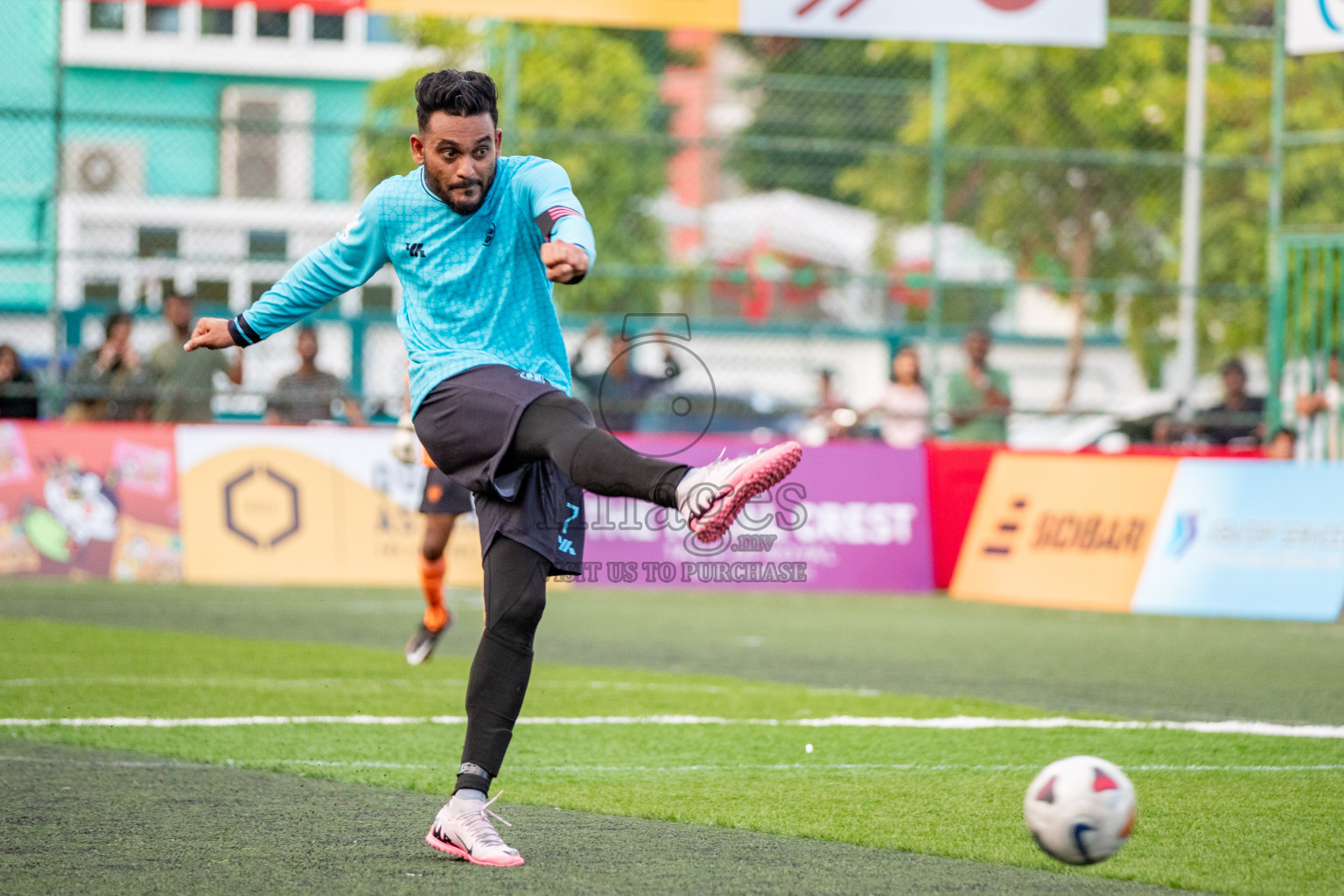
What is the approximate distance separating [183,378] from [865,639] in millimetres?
6621

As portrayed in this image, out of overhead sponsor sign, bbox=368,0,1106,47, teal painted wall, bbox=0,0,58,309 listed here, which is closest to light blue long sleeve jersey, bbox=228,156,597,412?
overhead sponsor sign, bbox=368,0,1106,47

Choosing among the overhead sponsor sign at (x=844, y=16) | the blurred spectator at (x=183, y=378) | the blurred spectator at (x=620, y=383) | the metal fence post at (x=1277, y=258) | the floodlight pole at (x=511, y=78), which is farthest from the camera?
the metal fence post at (x=1277, y=258)

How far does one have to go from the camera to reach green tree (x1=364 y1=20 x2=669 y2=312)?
18719mm

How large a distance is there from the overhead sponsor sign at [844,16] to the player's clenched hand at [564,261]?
32.3ft

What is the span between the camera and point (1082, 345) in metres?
19.3

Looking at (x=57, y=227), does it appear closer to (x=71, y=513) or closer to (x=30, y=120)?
(x=30, y=120)

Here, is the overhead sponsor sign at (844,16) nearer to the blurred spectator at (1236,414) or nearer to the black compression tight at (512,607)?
the blurred spectator at (1236,414)

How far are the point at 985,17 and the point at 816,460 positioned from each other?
3885 mm

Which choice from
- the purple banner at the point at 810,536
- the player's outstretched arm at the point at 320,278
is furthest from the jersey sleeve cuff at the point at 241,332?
the purple banner at the point at 810,536

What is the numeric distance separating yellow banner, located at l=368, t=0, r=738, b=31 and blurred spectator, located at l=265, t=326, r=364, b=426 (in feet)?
9.27

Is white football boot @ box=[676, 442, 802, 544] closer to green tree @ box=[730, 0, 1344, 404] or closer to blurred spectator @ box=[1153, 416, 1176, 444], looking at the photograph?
blurred spectator @ box=[1153, 416, 1176, 444]

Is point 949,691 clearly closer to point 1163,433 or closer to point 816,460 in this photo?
point 816,460

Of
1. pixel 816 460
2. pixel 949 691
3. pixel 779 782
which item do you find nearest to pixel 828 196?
pixel 816 460

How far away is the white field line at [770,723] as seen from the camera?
21.9 feet
